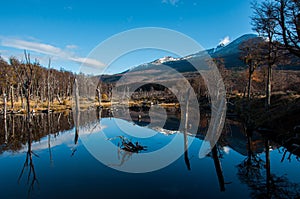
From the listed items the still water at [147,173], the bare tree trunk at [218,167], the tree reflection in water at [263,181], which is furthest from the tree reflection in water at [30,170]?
the tree reflection in water at [263,181]

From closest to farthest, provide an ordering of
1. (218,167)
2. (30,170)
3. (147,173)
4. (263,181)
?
1. (263,181)
2. (147,173)
3. (30,170)
4. (218,167)

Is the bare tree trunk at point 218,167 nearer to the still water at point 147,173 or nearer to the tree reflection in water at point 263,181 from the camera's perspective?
the still water at point 147,173

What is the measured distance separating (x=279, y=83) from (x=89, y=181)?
140 ft

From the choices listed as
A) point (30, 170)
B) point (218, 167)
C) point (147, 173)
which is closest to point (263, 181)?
point (218, 167)

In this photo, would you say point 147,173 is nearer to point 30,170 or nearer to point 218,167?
point 218,167

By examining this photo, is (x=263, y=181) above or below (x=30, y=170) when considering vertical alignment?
above

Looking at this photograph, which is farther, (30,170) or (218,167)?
(218,167)

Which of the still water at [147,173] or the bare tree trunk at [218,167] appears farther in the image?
the bare tree trunk at [218,167]

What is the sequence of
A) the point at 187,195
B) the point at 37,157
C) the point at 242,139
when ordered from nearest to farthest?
the point at 187,195, the point at 37,157, the point at 242,139

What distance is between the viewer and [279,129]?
57.7ft

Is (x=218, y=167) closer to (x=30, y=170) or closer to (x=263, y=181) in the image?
(x=263, y=181)

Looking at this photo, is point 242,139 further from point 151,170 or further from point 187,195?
point 187,195

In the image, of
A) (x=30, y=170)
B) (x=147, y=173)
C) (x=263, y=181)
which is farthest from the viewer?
(x=30, y=170)

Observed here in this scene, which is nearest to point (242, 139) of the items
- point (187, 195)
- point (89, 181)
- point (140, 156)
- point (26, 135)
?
point (140, 156)
